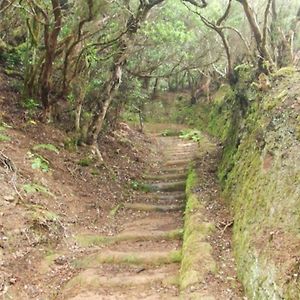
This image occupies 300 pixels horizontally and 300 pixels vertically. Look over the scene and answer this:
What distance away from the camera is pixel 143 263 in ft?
26.9

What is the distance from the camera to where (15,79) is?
15.1m

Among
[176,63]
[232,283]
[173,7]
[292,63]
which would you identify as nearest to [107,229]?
[232,283]

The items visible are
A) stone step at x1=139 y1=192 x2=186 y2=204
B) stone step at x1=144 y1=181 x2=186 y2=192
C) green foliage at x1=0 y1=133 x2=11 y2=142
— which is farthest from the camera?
stone step at x1=144 y1=181 x2=186 y2=192

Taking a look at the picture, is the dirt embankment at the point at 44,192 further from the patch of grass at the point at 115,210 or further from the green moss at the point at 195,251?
the green moss at the point at 195,251

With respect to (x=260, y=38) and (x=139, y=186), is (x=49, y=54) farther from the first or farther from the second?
(x=260, y=38)

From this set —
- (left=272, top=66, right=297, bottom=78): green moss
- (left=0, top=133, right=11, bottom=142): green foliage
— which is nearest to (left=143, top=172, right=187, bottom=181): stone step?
(left=0, top=133, right=11, bottom=142): green foliage

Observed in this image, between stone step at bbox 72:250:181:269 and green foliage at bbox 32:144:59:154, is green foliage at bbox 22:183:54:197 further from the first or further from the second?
stone step at bbox 72:250:181:269

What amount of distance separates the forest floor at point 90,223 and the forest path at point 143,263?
0.06ft

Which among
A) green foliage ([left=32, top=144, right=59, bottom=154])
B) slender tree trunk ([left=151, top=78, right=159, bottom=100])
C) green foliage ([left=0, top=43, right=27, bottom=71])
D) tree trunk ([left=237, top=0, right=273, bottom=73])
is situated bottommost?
green foliage ([left=32, top=144, right=59, bottom=154])

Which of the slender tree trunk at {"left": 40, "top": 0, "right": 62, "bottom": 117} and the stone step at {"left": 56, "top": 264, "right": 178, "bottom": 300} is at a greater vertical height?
the slender tree trunk at {"left": 40, "top": 0, "right": 62, "bottom": 117}

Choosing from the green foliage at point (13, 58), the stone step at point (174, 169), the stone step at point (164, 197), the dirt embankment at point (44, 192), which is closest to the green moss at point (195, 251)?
the dirt embankment at point (44, 192)

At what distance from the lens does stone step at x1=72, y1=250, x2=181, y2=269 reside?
8125 millimetres

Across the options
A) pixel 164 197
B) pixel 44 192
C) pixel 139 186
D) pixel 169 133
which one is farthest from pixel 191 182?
pixel 169 133

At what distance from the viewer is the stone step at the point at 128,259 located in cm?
812
